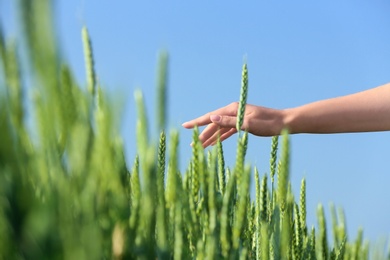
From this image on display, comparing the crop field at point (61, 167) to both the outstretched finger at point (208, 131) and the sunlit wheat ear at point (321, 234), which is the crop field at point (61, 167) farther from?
the outstretched finger at point (208, 131)

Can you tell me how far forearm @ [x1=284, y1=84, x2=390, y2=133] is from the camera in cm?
204

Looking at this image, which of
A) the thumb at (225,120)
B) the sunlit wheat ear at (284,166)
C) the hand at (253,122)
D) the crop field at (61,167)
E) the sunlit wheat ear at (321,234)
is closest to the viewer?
the crop field at (61,167)

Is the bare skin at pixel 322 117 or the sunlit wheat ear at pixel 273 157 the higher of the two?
the bare skin at pixel 322 117

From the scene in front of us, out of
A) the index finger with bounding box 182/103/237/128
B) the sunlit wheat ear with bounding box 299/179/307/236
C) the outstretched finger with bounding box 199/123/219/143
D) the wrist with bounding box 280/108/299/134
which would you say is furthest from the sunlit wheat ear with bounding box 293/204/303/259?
the wrist with bounding box 280/108/299/134

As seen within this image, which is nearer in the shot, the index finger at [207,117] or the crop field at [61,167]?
the crop field at [61,167]

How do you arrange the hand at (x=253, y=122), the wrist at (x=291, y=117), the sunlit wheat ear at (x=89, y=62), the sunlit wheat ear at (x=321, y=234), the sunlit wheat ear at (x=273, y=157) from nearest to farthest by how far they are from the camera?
the sunlit wheat ear at (x=89, y=62)
the sunlit wheat ear at (x=321, y=234)
the sunlit wheat ear at (x=273, y=157)
the hand at (x=253, y=122)
the wrist at (x=291, y=117)

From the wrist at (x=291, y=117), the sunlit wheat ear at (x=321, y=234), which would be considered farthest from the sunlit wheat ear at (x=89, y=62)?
the wrist at (x=291, y=117)

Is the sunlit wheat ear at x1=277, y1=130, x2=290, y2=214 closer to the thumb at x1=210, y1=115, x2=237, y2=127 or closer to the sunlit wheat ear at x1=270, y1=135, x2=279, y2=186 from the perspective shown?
the sunlit wheat ear at x1=270, y1=135, x2=279, y2=186

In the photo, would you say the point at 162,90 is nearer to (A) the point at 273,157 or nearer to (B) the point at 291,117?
(A) the point at 273,157

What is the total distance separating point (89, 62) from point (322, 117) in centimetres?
165

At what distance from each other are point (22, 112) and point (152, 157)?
13 cm

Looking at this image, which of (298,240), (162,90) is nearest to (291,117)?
(298,240)

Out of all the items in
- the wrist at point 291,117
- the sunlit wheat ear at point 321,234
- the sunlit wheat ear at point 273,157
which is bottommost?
the sunlit wheat ear at point 321,234

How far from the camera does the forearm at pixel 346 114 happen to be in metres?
2.04
